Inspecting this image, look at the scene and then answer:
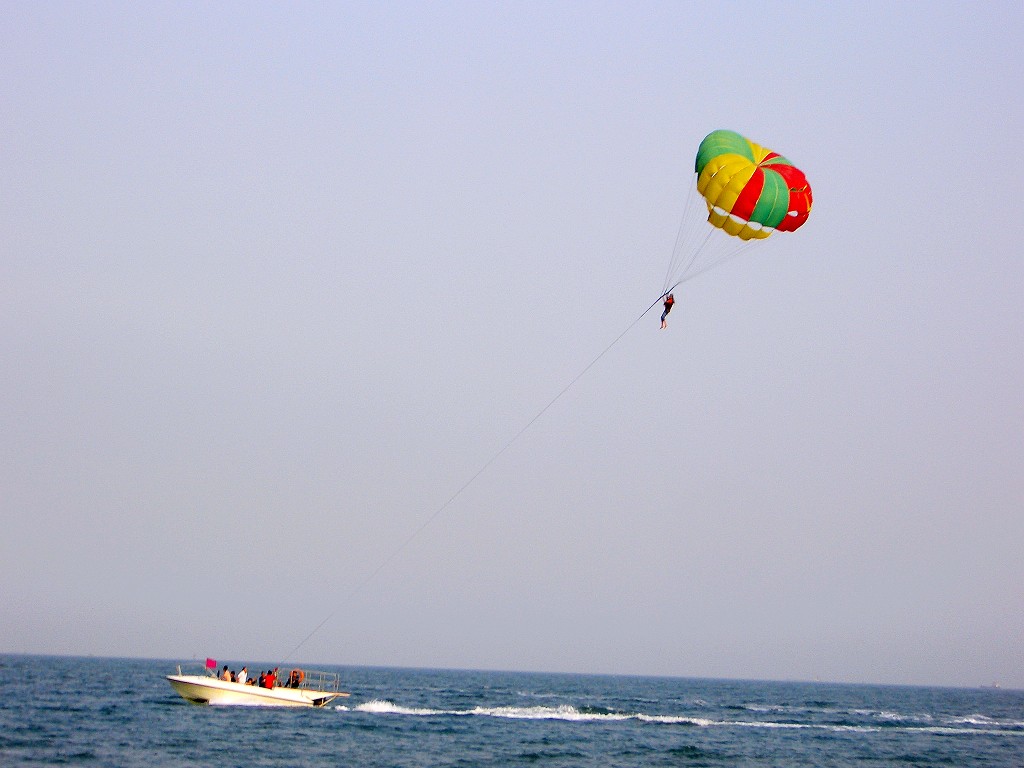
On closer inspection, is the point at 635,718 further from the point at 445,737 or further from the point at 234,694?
the point at 234,694

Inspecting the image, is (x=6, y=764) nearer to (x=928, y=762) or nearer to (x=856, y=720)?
(x=928, y=762)

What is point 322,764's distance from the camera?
27.5 m

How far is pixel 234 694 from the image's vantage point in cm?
3700

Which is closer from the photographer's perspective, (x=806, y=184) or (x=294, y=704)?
(x=806, y=184)

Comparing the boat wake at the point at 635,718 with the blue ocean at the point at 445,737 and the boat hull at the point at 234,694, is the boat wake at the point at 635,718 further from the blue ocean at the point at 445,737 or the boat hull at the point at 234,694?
the boat hull at the point at 234,694

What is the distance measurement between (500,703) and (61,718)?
26.6m

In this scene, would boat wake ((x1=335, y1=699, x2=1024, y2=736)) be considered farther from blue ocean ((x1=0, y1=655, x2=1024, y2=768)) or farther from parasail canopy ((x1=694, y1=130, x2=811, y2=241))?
parasail canopy ((x1=694, y1=130, x2=811, y2=241))

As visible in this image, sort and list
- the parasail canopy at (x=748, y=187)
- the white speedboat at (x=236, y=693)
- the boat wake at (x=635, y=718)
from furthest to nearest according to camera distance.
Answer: the boat wake at (x=635, y=718), the white speedboat at (x=236, y=693), the parasail canopy at (x=748, y=187)

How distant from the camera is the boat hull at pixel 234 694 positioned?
36.7 metres

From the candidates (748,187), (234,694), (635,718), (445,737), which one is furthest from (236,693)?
(748,187)

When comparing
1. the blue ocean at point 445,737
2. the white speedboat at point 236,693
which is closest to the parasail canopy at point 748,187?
the blue ocean at point 445,737

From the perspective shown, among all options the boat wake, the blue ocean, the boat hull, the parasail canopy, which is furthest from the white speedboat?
the parasail canopy

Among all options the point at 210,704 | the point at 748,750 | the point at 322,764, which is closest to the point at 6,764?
the point at 322,764

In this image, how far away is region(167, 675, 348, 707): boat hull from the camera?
36719mm
